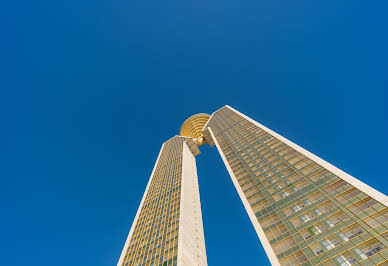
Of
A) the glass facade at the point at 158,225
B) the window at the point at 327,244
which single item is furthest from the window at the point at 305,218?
the glass facade at the point at 158,225

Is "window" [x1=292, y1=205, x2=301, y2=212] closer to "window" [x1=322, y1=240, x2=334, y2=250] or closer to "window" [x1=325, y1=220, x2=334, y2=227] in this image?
"window" [x1=325, y1=220, x2=334, y2=227]

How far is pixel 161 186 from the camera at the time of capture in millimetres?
67500

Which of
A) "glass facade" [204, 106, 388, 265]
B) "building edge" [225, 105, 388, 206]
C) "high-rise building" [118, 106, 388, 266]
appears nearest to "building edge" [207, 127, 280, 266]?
"high-rise building" [118, 106, 388, 266]

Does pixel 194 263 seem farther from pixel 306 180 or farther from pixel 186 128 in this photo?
pixel 186 128

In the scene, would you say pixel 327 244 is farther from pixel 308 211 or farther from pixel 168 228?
pixel 168 228

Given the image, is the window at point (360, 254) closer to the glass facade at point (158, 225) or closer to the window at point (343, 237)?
the window at point (343, 237)

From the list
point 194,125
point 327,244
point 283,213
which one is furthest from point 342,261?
point 194,125

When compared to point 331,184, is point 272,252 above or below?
below

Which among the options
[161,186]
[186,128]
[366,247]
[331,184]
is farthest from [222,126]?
[366,247]

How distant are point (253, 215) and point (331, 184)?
13716mm

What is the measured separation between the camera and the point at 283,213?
34625mm

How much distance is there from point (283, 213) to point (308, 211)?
148 inches

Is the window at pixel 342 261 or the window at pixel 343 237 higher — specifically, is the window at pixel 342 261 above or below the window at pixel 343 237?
below

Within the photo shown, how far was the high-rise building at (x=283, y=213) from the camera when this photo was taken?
84.1 ft
